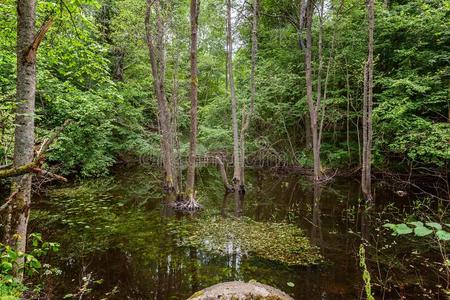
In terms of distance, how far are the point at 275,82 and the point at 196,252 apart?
13643mm

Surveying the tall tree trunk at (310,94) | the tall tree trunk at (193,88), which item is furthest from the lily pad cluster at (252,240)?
the tall tree trunk at (310,94)

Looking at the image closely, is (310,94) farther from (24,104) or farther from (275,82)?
(24,104)

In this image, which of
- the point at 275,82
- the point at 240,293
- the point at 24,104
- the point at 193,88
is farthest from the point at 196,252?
the point at 275,82

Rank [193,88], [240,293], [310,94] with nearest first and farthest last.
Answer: [240,293] → [193,88] → [310,94]

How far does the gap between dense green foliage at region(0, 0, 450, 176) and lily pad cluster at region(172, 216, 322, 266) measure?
13.4 ft

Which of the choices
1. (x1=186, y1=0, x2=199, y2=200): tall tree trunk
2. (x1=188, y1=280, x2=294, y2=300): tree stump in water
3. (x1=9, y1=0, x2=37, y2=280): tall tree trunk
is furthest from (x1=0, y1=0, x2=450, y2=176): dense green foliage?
(x1=188, y1=280, x2=294, y2=300): tree stump in water

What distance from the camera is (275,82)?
17891 millimetres

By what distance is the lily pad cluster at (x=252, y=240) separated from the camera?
6285 mm

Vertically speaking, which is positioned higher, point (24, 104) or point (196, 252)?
point (24, 104)

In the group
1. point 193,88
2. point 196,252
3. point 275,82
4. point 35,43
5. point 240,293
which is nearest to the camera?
point 35,43

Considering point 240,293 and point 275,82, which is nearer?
point 240,293

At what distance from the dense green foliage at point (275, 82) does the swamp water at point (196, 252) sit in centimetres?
243

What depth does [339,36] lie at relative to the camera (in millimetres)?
16406

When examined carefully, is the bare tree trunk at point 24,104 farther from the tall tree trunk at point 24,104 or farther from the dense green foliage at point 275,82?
the dense green foliage at point 275,82
